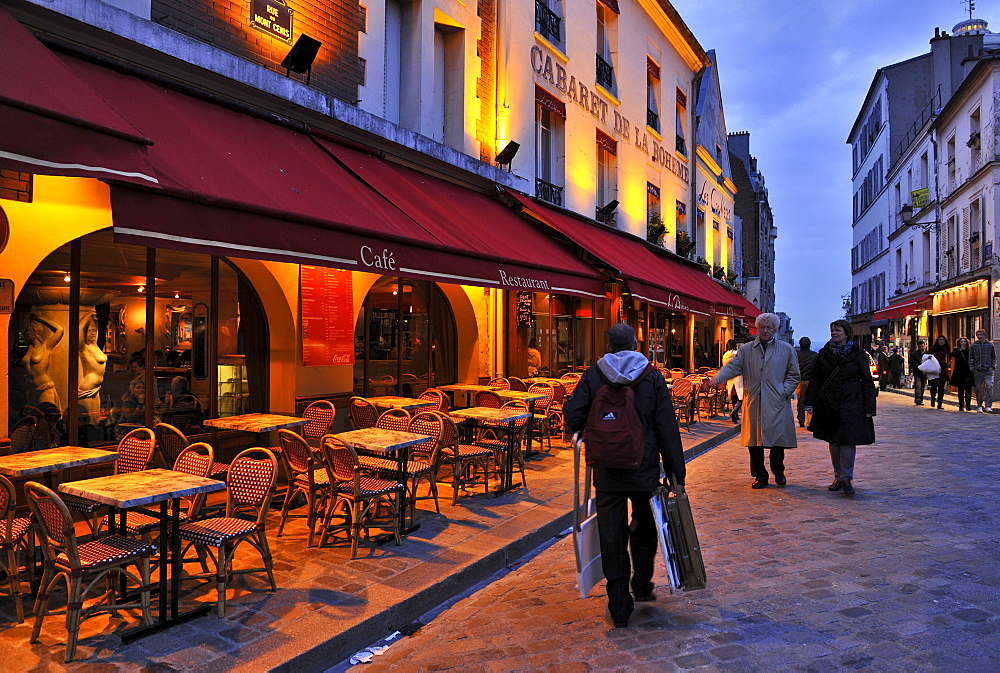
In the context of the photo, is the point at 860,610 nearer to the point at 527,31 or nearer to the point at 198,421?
the point at 198,421

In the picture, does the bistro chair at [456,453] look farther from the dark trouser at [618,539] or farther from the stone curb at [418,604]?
the dark trouser at [618,539]

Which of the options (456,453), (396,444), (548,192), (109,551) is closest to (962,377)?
(548,192)

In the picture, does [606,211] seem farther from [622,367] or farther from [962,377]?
[622,367]

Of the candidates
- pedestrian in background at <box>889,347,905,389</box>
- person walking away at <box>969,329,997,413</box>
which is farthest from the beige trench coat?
pedestrian in background at <box>889,347,905,389</box>

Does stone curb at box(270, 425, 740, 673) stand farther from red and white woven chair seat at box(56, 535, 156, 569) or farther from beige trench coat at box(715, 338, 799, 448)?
beige trench coat at box(715, 338, 799, 448)

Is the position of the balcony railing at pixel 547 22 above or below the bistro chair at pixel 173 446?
above

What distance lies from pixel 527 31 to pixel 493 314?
505cm

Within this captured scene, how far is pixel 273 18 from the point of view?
734 centimetres

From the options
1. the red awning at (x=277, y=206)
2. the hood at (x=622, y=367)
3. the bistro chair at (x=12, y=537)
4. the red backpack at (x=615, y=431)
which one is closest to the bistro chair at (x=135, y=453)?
the bistro chair at (x=12, y=537)

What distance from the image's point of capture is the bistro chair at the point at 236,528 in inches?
155

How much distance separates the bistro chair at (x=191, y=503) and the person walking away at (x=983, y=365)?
16563 mm

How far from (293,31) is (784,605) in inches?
285

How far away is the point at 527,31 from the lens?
1205 centimetres

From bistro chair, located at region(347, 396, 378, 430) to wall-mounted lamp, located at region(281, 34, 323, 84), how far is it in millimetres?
3560
